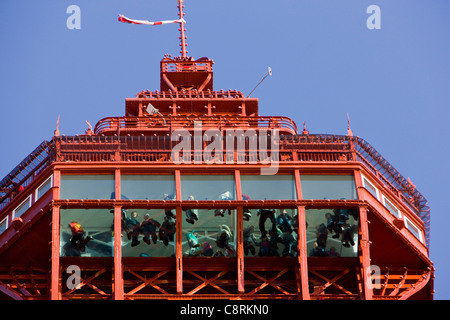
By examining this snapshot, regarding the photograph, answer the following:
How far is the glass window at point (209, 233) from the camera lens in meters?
59.0

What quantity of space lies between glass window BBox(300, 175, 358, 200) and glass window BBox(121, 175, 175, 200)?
18.8ft

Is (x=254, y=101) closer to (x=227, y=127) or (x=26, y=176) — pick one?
(x=227, y=127)

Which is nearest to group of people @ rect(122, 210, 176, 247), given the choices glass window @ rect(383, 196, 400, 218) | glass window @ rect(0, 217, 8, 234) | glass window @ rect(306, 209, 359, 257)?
glass window @ rect(306, 209, 359, 257)

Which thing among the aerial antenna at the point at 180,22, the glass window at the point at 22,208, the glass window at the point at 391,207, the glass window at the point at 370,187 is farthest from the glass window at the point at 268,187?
the aerial antenna at the point at 180,22

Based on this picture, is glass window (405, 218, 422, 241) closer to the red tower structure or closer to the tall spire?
the red tower structure

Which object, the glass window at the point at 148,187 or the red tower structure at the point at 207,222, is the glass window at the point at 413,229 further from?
the glass window at the point at 148,187

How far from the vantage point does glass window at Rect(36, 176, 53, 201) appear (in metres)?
59.8

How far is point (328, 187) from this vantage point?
60.2 metres

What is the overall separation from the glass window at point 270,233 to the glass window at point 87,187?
599cm

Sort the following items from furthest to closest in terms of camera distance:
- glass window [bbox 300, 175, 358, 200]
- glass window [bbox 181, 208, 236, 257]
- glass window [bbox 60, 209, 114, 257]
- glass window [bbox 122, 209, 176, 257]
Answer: glass window [bbox 300, 175, 358, 200] → glass window [bbox 181, 208, 236, 257] → glass window [bbox 122, 209, 176, 257] → glass window [bbox 60, 209, 114, 257]

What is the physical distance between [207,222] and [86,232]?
514 centimetres

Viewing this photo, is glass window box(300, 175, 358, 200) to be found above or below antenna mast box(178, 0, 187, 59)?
below
